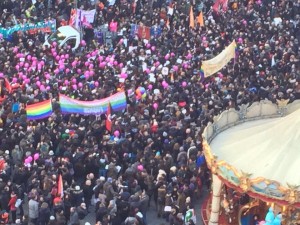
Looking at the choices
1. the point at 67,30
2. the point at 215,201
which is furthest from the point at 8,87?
the point at 215,201

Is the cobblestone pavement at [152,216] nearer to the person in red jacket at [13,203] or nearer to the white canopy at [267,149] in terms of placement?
the person in red jacket at [13,203]

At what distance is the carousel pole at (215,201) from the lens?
22344 mm

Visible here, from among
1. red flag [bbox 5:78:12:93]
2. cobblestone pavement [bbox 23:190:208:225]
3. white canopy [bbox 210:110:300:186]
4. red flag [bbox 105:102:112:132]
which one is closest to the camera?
white canopy [bbox 210:110:300:186]

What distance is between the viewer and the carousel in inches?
824

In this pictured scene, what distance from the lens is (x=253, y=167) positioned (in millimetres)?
21781

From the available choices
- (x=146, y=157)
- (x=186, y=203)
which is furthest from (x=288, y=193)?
(x=146, y=157)

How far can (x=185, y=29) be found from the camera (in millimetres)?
36281

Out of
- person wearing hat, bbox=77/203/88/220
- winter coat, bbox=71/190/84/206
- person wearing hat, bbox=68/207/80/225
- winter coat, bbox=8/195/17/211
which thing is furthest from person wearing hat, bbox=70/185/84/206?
winter coat, bbox=8/195/17/211

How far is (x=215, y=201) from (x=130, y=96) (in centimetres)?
741

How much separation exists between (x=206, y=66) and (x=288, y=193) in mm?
9931

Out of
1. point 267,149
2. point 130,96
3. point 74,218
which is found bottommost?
point 130,96

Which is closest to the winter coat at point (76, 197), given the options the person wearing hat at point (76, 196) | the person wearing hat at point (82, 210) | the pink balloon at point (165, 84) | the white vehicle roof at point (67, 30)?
the person wearing hat at point (76, 196)

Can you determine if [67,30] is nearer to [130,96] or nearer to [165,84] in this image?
[165,84]

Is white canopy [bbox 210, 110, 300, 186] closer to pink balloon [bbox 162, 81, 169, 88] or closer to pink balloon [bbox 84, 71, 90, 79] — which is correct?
pink balloon [bbox 162, 81, 169, 88]
